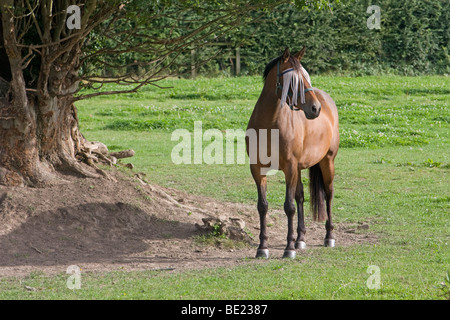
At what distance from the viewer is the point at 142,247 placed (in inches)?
323

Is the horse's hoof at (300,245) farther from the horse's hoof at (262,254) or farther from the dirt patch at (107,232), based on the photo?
the horse's hoof at (262,254)

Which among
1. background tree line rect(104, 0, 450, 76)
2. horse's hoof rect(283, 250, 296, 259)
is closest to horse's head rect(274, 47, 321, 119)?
horse's hoof rect(283, 250, 296, 259)

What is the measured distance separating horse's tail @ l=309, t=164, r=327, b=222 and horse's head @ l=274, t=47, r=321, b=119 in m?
2.09

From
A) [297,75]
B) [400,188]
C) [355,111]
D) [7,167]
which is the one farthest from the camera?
[355,111]

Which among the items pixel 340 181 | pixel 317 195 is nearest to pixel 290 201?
pixel 317 195

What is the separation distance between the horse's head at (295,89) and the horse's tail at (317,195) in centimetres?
209

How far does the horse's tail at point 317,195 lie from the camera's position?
9.36 meters

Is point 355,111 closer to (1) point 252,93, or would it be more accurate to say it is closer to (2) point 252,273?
(1) point 252,93

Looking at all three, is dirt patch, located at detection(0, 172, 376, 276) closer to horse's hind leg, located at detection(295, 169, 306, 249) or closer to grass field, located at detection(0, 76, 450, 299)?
horse's hind leg, located at detection(295, 169, 306, 249)

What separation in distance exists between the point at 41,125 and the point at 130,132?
10.1 m

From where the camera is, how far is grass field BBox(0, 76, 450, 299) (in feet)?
20.4

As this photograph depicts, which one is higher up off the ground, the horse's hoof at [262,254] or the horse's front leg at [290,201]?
the horse's front leg at [290,201]

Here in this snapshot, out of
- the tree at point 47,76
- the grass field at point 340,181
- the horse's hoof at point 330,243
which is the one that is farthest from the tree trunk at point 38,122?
the horse's hoof at point 330,243

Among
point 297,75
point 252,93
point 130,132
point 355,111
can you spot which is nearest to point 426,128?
point 355,111
